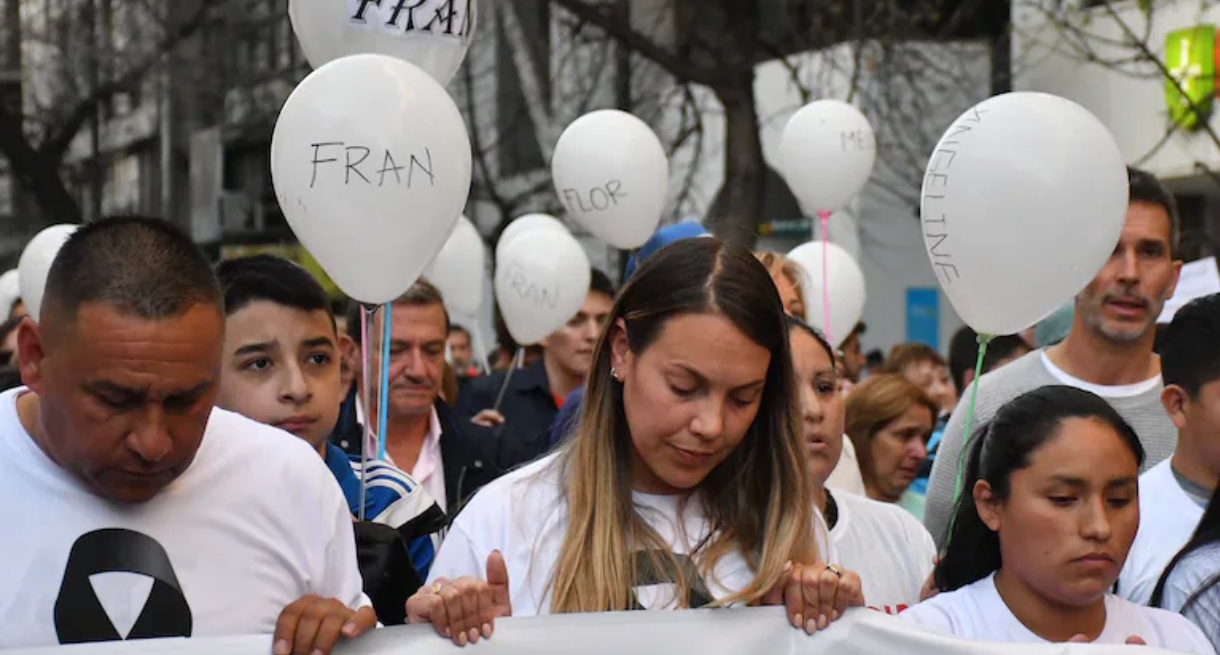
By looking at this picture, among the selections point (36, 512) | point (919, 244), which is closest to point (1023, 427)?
point (36, 512)

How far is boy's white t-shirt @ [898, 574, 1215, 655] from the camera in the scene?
Answer: 10.5 ft

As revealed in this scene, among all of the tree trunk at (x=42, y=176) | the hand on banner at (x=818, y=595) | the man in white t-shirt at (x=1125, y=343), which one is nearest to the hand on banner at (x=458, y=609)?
the hand on banner at (x=818, y=595)

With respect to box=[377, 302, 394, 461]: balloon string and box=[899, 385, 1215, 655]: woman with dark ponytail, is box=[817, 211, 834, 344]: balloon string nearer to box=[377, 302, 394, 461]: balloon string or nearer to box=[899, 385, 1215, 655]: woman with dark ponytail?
box=[377, 302, 394, 461]: balloon string

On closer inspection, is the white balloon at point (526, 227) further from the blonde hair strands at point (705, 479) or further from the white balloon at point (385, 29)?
the blonde hair strands at point (705, 479)

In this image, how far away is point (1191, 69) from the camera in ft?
49.6

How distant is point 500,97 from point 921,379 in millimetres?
15131

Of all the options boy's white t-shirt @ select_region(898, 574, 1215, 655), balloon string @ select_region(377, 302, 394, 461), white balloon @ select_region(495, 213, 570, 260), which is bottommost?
boy's white t-shirt @ select_region(898, 574, 1215, 655)

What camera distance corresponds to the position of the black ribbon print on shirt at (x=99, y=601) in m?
2.62

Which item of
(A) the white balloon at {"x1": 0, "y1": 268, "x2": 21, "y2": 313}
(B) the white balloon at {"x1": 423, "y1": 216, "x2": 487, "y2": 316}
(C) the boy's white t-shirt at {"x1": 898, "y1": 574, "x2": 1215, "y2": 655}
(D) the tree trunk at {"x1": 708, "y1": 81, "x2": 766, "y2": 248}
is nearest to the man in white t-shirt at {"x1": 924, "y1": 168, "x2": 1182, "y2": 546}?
(C) the boy's white t-shirt at {"x1": 898, "y1": 574, "x2": 1215, "y2": 655}

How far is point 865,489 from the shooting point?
5.82 m

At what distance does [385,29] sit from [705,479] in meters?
2.05

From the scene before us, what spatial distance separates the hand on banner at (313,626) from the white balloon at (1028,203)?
6.73ft

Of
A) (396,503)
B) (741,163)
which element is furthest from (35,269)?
(741,163)

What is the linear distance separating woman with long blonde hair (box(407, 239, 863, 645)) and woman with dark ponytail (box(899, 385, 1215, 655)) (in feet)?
1.23
